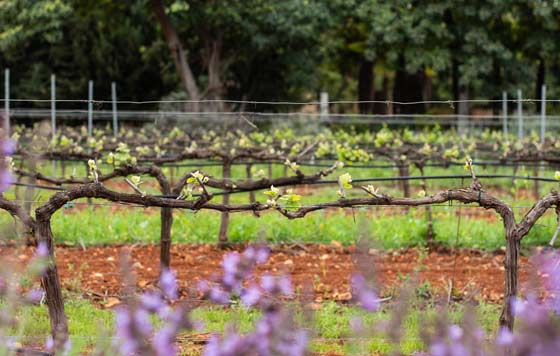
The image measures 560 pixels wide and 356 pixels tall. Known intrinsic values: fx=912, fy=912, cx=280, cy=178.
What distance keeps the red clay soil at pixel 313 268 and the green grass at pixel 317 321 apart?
321mm

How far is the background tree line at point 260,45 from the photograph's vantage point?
2428cm

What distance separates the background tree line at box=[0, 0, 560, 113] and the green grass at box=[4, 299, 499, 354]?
1669 centimetres

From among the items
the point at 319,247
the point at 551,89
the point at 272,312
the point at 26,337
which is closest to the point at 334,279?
the point at 319,247

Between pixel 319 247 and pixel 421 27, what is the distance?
657 inches

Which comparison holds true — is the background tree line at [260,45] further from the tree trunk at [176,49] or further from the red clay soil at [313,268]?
the red clay soil at [313,268]

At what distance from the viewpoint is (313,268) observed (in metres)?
7.69

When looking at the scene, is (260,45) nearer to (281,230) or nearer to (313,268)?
(281,230)

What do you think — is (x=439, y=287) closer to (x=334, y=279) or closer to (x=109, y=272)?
(x=334, y=279)

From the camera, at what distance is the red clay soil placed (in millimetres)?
6578

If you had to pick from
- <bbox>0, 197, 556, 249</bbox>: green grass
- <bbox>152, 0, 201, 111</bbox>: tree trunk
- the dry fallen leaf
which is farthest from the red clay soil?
<bbox>152, 0, 201, 111</bbox>: tree trunk

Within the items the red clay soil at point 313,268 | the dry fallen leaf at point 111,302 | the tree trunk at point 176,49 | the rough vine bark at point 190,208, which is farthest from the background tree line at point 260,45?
the rough vine bark at point 190,208

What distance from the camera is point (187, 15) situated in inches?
960

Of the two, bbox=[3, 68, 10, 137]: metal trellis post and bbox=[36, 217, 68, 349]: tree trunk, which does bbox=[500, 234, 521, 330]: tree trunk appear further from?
bbox=[3, 68, 10, 137]: metal trellis post

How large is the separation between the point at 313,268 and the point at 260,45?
58.0 feet
